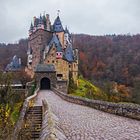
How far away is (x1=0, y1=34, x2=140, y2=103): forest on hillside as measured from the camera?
79738mm

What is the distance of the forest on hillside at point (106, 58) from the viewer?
7974 cm

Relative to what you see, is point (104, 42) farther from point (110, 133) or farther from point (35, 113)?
point (110, 133)

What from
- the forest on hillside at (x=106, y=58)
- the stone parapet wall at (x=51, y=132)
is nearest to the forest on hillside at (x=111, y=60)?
the forest on hillside at (x=106, y=58)

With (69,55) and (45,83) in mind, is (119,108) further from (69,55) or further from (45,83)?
(69,55)

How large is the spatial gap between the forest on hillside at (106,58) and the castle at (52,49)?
13738 mm

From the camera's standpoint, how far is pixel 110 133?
957 cm

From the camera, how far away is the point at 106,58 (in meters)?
96.9

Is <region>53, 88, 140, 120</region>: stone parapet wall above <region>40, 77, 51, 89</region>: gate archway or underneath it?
underneath

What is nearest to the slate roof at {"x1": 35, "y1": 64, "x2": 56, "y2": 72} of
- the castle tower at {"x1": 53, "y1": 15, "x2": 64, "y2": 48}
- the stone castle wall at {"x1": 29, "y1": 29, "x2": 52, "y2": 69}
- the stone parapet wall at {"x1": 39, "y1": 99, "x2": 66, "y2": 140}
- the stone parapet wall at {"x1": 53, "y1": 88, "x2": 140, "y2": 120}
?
the stone castle wall at {"x1": 29, "y1": 29, "x2": 52, "y2": 69}

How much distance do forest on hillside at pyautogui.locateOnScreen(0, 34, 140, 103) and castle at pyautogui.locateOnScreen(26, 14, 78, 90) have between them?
13.7m

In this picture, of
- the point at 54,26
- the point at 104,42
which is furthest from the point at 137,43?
the point at 54,26

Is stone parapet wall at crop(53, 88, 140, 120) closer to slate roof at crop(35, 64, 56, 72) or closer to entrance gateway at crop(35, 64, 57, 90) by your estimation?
entrance gateway at crop(35, 64, 57, 90)

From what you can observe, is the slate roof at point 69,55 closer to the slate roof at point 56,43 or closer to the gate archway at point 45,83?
the slate roof at point 56,43

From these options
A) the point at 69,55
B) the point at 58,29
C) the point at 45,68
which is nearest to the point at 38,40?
the point at 58,29
